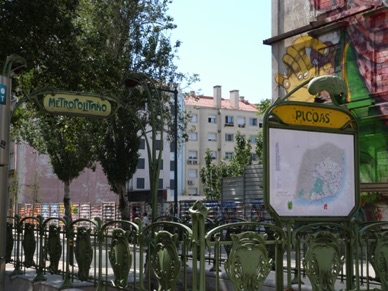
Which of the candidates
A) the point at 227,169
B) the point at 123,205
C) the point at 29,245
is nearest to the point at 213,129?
the point at 227,169

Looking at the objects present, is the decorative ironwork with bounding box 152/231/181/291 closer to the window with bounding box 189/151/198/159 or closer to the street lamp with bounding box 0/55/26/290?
the street lamp with bounding box 0/55/26/290

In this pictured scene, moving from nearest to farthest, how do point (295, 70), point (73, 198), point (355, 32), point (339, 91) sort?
point (339, 91) < point (355, 32) < point (295, 70) < point (73, 198)

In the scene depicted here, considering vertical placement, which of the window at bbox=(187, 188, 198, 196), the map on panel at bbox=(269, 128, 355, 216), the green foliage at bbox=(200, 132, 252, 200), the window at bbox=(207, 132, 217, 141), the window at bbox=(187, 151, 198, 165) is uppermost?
the window at bbox=(207, 132, 217, 141)

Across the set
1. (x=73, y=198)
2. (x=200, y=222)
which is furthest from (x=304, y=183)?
(x=73, y=198)

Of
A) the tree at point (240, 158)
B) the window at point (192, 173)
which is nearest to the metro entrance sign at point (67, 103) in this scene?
the tree at point (240, 158)

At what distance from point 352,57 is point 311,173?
13775 mm

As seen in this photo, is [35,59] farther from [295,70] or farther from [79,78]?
[295,70]

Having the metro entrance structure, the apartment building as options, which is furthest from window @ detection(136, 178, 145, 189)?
the metro entrance structure

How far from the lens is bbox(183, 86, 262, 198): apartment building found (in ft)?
255

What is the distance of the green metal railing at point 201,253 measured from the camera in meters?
5.84

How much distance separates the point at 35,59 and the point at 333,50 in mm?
9636

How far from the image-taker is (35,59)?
58.0 feet

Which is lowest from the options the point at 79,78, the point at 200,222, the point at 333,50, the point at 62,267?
the point at 62,267

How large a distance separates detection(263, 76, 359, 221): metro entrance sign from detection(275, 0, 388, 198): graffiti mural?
11548 mm
